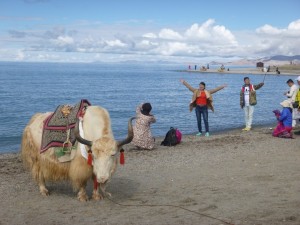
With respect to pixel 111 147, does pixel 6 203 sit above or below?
below

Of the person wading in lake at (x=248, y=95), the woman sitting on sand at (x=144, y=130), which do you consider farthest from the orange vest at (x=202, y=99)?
the woman sitting on sand at (x=144, y=130)

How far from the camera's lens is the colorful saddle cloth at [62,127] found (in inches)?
233

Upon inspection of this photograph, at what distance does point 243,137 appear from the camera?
11.9 m

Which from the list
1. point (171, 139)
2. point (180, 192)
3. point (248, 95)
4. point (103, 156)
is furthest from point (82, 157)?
point (248, 95)

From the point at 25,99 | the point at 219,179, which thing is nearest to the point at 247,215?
the point at 219,179

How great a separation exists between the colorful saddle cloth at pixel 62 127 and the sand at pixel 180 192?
798mm

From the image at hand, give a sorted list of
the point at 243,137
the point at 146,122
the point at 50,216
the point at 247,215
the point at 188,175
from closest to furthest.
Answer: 1. the point at 247,215
2. the point at 50,216
3. the point at 188,175
4. the point at 146,122
5. the point at 243,137

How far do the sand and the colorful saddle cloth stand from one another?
798 millimetres

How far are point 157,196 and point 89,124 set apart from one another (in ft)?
4.59

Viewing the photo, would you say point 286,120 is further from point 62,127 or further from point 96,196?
point 62,127

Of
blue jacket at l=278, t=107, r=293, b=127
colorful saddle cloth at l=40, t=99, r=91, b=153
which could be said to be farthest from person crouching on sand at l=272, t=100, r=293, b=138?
colorful saddle cloth at l=40, t=99, r=91, b=153

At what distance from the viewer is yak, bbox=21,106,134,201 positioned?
516 cm

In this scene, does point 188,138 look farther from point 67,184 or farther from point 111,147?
point 111,147

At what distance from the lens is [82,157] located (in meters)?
5.65
